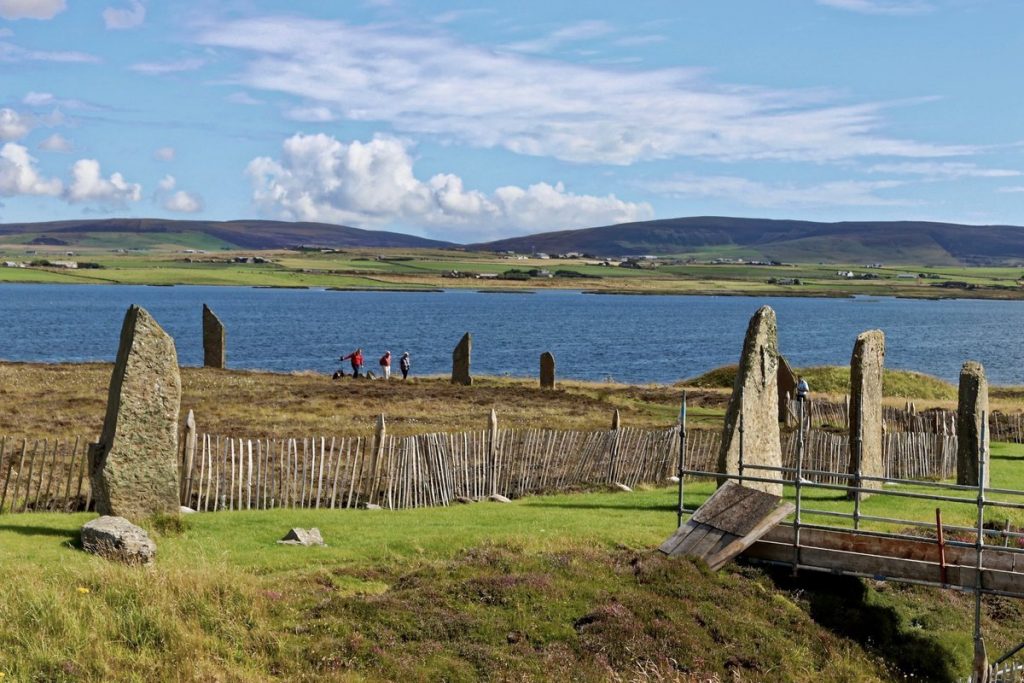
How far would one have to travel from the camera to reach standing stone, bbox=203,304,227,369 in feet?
174

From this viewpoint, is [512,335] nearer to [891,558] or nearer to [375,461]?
[375,461]

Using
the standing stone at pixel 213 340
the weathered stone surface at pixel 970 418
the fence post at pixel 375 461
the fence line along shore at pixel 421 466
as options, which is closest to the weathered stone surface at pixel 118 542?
the fence line along shore at pixel 421 466

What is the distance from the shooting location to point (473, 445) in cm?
2375

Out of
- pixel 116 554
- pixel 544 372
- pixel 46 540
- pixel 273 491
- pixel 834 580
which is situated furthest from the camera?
pixel 544 372

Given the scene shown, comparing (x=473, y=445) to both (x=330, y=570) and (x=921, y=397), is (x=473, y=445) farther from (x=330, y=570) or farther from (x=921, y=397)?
(x=921, y=397)

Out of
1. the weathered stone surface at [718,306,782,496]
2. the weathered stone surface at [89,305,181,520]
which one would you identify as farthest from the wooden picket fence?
the weathered stone surface at [718,306,782,496]

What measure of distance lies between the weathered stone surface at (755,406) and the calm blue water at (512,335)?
52.1 metres

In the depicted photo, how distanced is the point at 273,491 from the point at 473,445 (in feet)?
15.3

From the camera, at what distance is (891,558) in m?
16.5

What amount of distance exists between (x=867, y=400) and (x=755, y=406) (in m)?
3.24

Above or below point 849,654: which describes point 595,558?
above

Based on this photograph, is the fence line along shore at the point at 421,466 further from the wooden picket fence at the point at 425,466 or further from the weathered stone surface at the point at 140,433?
the weathered stone surface at the point at 140,433

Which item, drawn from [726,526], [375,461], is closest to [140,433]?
[375,461]

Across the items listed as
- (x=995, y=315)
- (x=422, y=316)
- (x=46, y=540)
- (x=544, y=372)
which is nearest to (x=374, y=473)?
(x=46, y=540)
